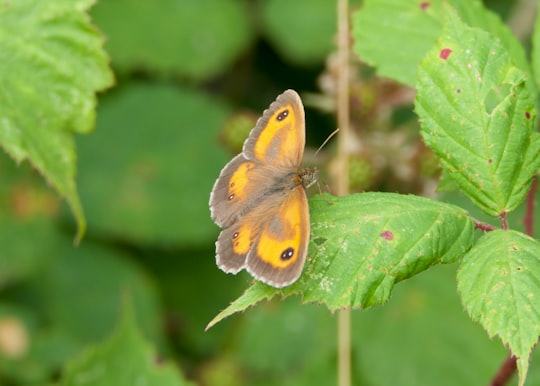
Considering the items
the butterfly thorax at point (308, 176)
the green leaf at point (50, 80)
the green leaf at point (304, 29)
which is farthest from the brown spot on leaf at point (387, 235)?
the green leaf at point (304, 29)

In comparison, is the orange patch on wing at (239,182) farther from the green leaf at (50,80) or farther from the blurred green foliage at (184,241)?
the blurred green foliage at (184,241)

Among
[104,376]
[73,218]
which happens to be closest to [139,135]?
[73,218]

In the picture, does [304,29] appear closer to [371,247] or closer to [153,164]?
[153,164]

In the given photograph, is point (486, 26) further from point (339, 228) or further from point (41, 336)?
point (41, 336)

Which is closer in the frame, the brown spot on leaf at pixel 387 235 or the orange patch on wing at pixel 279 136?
the brown spot on leaf at pixel 387 235

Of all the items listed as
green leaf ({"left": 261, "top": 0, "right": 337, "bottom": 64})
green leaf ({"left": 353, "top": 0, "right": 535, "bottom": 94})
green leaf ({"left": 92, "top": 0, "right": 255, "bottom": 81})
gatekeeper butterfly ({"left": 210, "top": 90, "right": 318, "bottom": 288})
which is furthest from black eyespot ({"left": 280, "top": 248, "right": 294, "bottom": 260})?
green leaf ({"left": 92, "top": 0, "right": 255, "bottom": 81})
